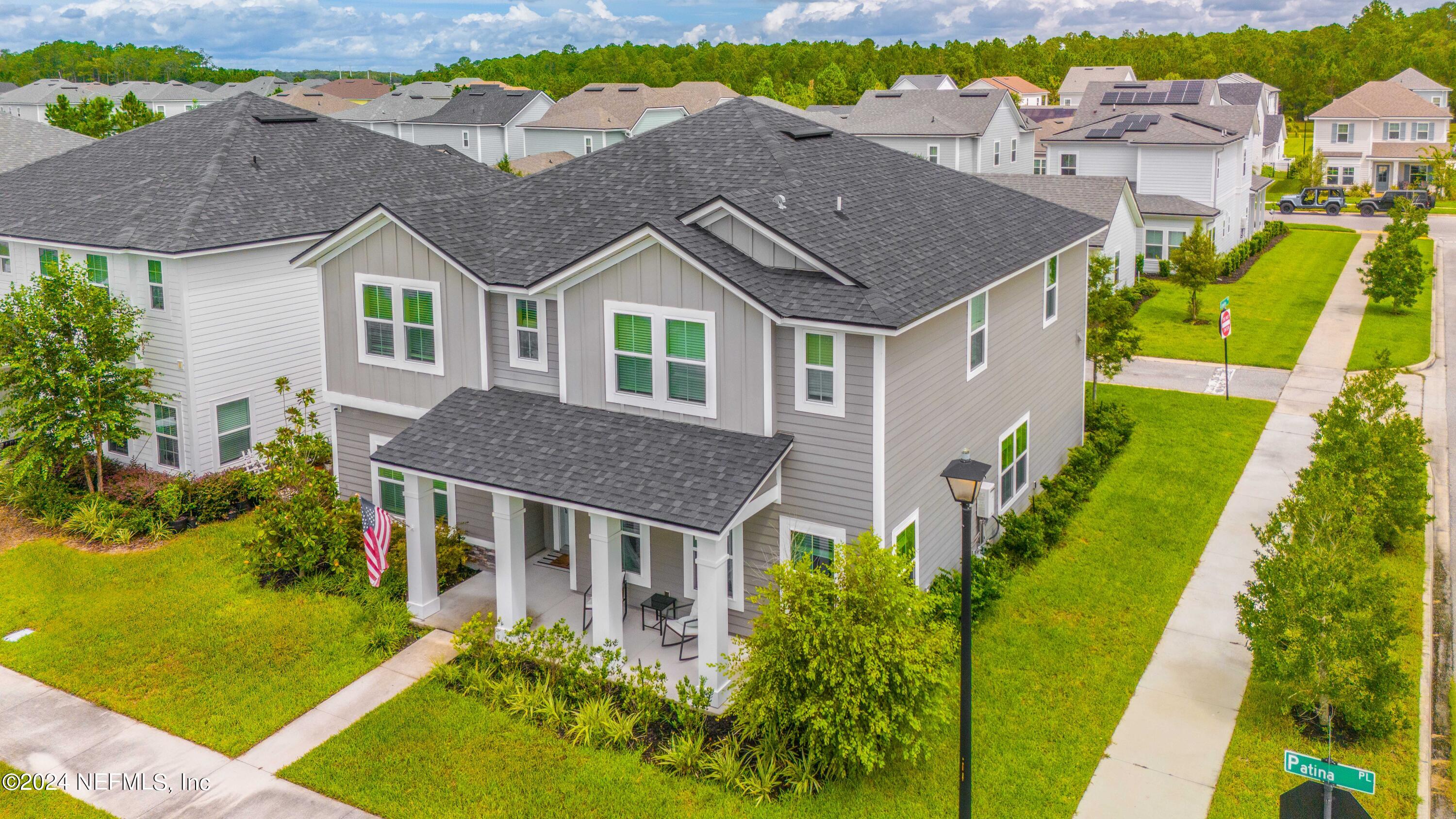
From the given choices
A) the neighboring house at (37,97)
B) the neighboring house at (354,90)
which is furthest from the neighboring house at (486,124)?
the neighboring house at (354,90)

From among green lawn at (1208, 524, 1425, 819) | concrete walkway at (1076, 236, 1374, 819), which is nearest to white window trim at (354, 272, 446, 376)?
concrete walkway at (1076, 236, 1374, 819)

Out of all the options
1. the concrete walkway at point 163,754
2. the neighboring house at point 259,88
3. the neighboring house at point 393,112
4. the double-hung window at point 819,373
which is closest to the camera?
the concrete walkway at point 163,754

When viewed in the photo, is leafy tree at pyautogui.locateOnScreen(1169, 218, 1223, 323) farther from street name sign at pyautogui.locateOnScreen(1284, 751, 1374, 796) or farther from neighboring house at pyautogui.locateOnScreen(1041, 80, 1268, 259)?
street name sign at pyautogui.locateOnScreen(1284, 751, 1374, 796)

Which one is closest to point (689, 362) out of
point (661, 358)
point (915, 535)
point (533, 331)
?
point (661, 358)

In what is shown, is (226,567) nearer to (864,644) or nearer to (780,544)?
(780,544)

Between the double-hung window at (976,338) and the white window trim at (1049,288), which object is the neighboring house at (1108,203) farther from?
the double-hung window at (976,338)

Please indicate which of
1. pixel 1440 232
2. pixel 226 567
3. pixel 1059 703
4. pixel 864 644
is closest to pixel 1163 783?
pixel 1059 703

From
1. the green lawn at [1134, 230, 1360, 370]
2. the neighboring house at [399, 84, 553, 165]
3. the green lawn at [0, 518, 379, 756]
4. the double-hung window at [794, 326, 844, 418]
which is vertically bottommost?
the green lawn at [0, 518, 379, 756]
